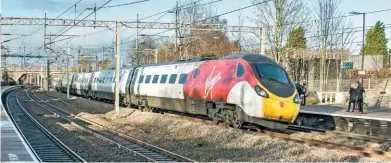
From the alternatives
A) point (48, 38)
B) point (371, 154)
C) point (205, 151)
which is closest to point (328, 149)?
Answer: point (371, 154)

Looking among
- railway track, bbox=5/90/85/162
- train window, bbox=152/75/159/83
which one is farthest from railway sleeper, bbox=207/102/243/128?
train window, bbox=152/75/159/83

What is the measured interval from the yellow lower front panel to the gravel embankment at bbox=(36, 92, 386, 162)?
0.80 m

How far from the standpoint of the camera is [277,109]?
1545 cm

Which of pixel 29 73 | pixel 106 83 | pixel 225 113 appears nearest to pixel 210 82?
pixel 225 113

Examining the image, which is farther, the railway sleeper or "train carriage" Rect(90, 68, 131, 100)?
"train carriage" Rect(90, 68, 131, 100)

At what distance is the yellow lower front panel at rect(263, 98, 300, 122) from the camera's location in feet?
50.4

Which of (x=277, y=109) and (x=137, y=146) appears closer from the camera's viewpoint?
(x=277, y=109)

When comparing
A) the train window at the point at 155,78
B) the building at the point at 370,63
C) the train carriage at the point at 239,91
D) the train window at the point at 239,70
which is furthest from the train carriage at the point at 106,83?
A: the building at the point at 370,63

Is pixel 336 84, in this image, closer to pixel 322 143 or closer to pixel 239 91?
pixel 239 91

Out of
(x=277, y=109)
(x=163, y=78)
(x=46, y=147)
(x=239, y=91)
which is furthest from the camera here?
(x=163, y=78)

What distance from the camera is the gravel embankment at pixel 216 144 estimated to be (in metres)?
12.8

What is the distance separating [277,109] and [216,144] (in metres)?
2.25

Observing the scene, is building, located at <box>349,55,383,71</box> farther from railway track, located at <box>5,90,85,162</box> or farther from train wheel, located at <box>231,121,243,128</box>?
railway track, located at <box>5,90,85,162</box>

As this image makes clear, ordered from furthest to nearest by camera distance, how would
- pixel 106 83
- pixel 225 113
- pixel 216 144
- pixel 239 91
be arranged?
1. pixel 106 83
2. pixel 225 113
3. pixel 239 91
4. pixel 216 144
